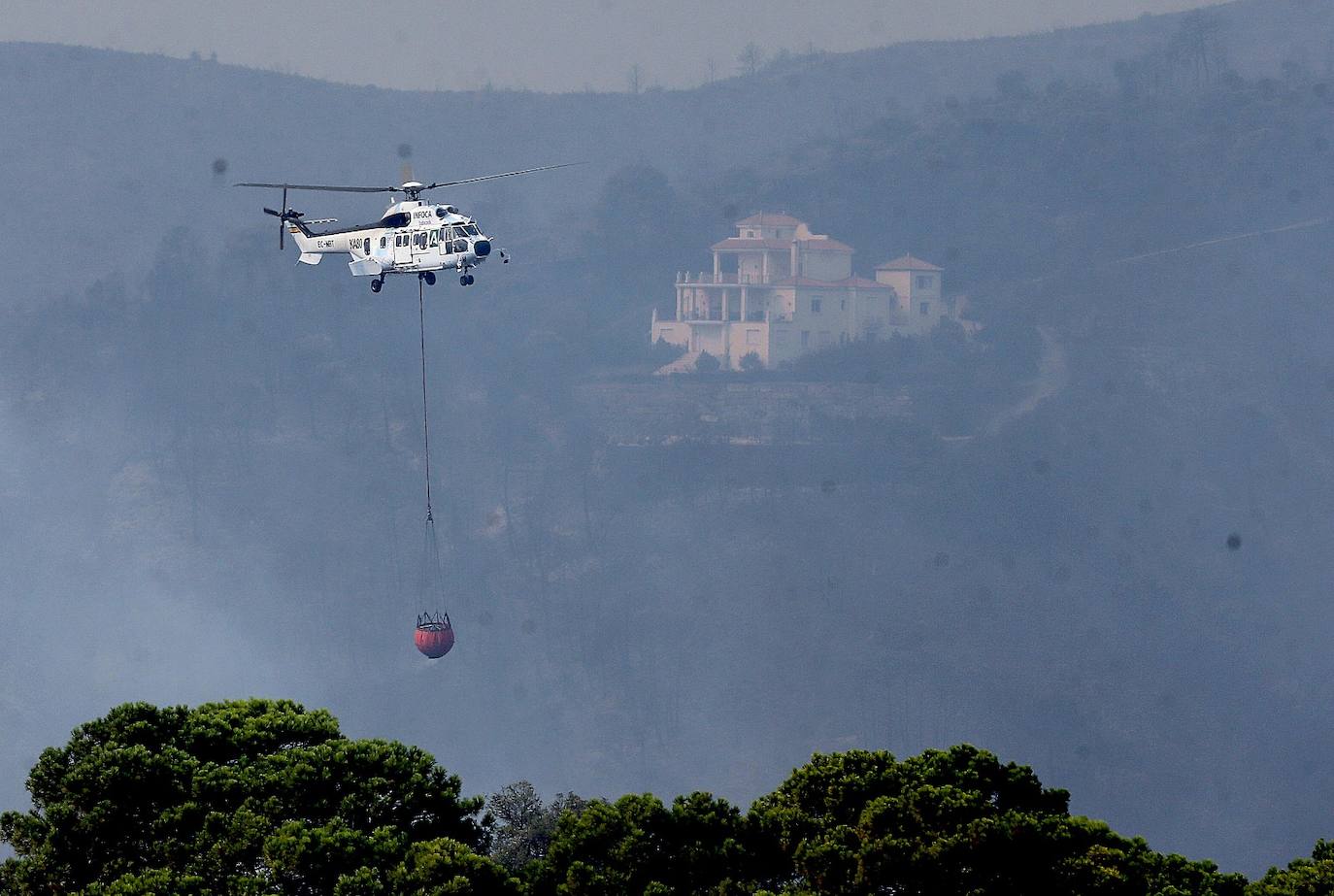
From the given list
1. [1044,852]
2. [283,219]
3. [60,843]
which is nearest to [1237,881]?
[1044,852]

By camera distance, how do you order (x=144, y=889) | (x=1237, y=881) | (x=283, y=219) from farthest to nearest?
1. (x=283, y=219)
2. (x=1237, y=881)
3. (x=144, y=889)

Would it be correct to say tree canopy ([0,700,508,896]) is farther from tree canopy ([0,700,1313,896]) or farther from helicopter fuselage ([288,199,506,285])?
helicopter fuselage ([288,199,506,285])

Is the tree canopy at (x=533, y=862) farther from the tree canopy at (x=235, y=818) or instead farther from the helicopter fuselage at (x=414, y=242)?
the helicopter fuselage at (x=414, y=242)

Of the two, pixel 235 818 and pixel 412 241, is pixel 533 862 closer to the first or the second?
pixel 235 818

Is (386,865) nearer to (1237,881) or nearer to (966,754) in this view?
(966,754)

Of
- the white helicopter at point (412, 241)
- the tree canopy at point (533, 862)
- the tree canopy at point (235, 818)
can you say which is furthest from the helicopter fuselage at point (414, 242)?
the tree canopy at point (533, 862)

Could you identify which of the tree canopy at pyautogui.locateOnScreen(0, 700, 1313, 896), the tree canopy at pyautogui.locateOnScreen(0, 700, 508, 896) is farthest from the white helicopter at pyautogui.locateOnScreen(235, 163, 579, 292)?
the tree canopy at pyautogui.locateOnScreen(0, 700, 1313, 896)

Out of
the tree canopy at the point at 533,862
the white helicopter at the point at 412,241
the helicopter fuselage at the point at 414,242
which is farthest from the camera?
the helicopter fuselage at the point at 414,242

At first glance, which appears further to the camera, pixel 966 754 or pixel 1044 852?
pixel 966 754
